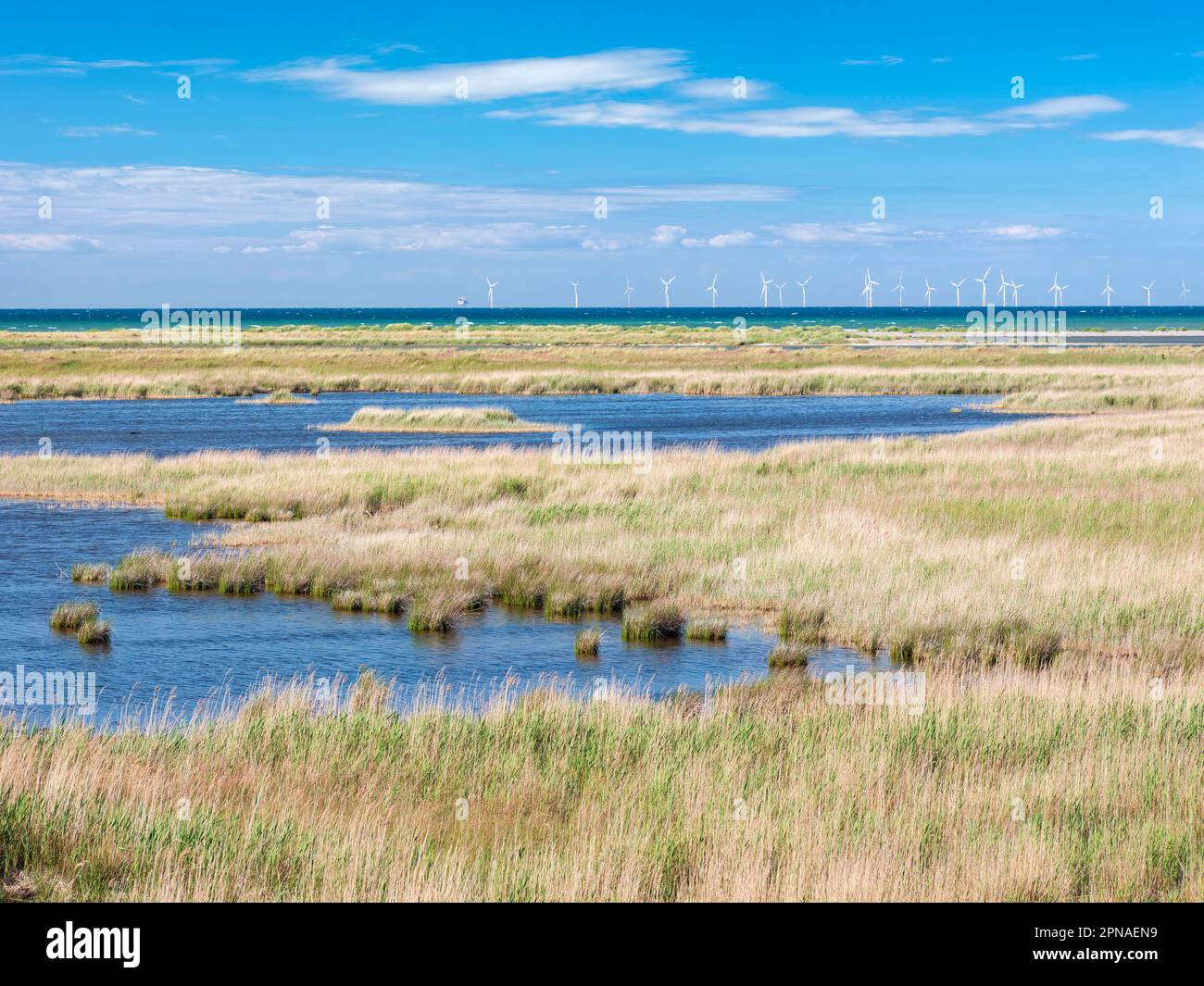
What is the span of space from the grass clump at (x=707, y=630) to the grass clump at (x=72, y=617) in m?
9.81

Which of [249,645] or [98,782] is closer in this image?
[98,782]

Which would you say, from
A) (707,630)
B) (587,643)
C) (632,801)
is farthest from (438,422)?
(632,801)

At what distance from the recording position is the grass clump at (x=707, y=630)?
67.5ft

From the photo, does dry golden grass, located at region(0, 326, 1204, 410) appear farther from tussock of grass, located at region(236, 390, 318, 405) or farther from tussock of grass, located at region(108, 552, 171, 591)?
tussock of grass, located at region(108, 552, 171, 591)

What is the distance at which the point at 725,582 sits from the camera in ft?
76.8

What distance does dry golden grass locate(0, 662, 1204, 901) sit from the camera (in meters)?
9.22

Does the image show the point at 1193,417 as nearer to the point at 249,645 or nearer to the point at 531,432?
the point at 531,432

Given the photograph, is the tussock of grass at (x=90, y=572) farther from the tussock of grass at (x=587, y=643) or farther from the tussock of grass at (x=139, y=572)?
the tussock of grass at (x=587, y=643)
